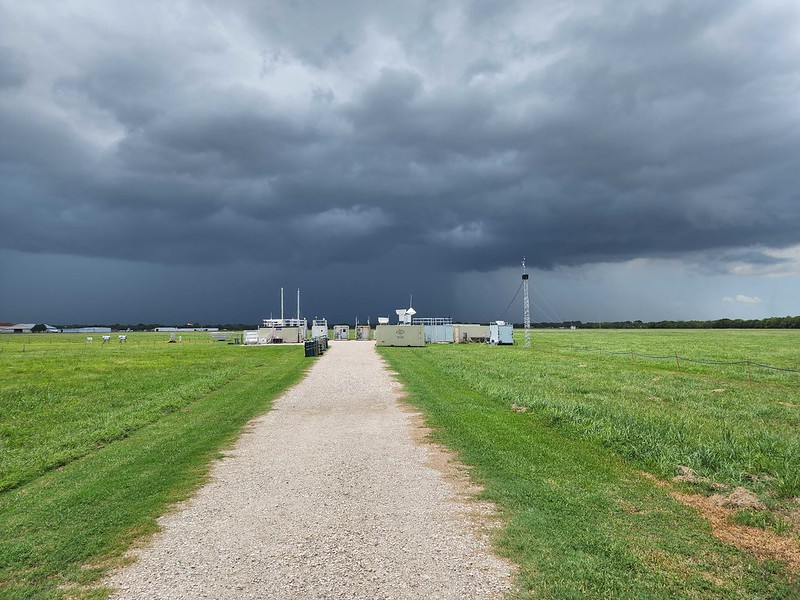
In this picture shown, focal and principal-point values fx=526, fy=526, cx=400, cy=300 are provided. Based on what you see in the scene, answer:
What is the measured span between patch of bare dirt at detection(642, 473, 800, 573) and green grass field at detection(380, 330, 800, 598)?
0.15 m

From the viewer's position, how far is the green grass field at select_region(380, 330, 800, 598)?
519 centimetres

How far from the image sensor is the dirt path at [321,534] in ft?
16.2

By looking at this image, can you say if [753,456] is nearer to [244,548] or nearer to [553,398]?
[553,398]

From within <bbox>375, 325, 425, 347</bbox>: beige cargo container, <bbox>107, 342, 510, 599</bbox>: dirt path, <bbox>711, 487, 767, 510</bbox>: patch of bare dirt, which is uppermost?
<bbox>375, 325, 425, 347</bbox>: beige cargo container

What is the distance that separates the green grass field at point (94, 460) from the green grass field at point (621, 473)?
4671mm

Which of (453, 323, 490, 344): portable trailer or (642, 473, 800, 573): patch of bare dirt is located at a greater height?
(453, 323, 490, 344): portable trailer

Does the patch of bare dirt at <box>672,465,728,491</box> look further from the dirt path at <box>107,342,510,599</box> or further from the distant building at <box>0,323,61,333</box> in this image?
the distant building at <box>0,323,61,333</box>

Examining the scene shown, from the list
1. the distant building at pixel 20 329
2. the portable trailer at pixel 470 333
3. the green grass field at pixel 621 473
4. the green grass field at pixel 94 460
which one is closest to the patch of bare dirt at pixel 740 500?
the green grass field at pixel 621 473

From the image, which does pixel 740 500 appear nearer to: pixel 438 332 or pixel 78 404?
pixel 78 404

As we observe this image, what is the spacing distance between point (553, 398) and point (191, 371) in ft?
68.4

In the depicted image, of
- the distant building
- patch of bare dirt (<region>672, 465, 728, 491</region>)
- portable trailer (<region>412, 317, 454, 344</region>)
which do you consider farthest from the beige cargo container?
the distant building

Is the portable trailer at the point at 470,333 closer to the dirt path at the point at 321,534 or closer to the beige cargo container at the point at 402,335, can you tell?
the beige cargo container at the point at 402,335

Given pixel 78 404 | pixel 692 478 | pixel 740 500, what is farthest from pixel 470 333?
pixel 740 500

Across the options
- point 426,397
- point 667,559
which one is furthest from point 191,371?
point 667,559
